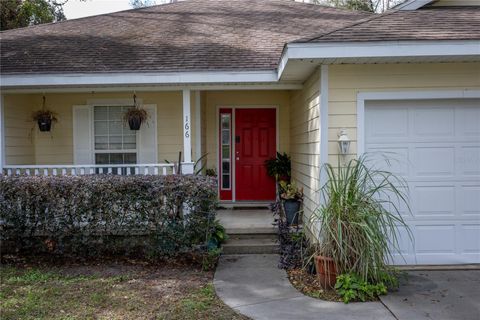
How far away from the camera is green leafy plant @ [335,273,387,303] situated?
182 inches

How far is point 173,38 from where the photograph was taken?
8648 mm

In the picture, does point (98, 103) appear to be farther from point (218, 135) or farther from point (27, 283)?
point (27, 283)

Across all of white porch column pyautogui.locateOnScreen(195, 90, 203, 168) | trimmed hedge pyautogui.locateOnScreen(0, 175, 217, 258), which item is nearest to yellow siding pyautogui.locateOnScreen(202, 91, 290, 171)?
white porch column pyautogui.locateOnScreen(195, 90, 203, 168)

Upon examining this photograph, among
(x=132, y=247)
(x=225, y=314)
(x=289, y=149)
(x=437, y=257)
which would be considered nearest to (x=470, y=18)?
(x=437, y=257)

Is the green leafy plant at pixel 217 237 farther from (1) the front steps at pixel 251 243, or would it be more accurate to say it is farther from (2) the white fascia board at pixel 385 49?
(2) the white fascia board at pixel 385 49

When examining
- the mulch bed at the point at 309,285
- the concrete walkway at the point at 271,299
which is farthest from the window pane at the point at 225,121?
the mulch bed at the point at 309,285

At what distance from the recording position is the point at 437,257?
575 centimetres

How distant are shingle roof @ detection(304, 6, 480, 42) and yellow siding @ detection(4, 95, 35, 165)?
5.73 meters

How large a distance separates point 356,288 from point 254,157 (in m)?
5.06

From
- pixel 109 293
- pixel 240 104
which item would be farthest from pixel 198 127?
pixel 109 293

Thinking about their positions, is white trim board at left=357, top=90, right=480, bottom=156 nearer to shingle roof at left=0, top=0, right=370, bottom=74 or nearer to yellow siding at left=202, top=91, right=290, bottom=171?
shingle roof at left=0, top=0, right=370, bottom=74

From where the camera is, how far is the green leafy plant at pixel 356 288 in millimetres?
4616

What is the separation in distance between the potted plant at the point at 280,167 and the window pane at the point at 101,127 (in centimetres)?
339

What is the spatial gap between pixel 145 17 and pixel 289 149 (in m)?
4.82
